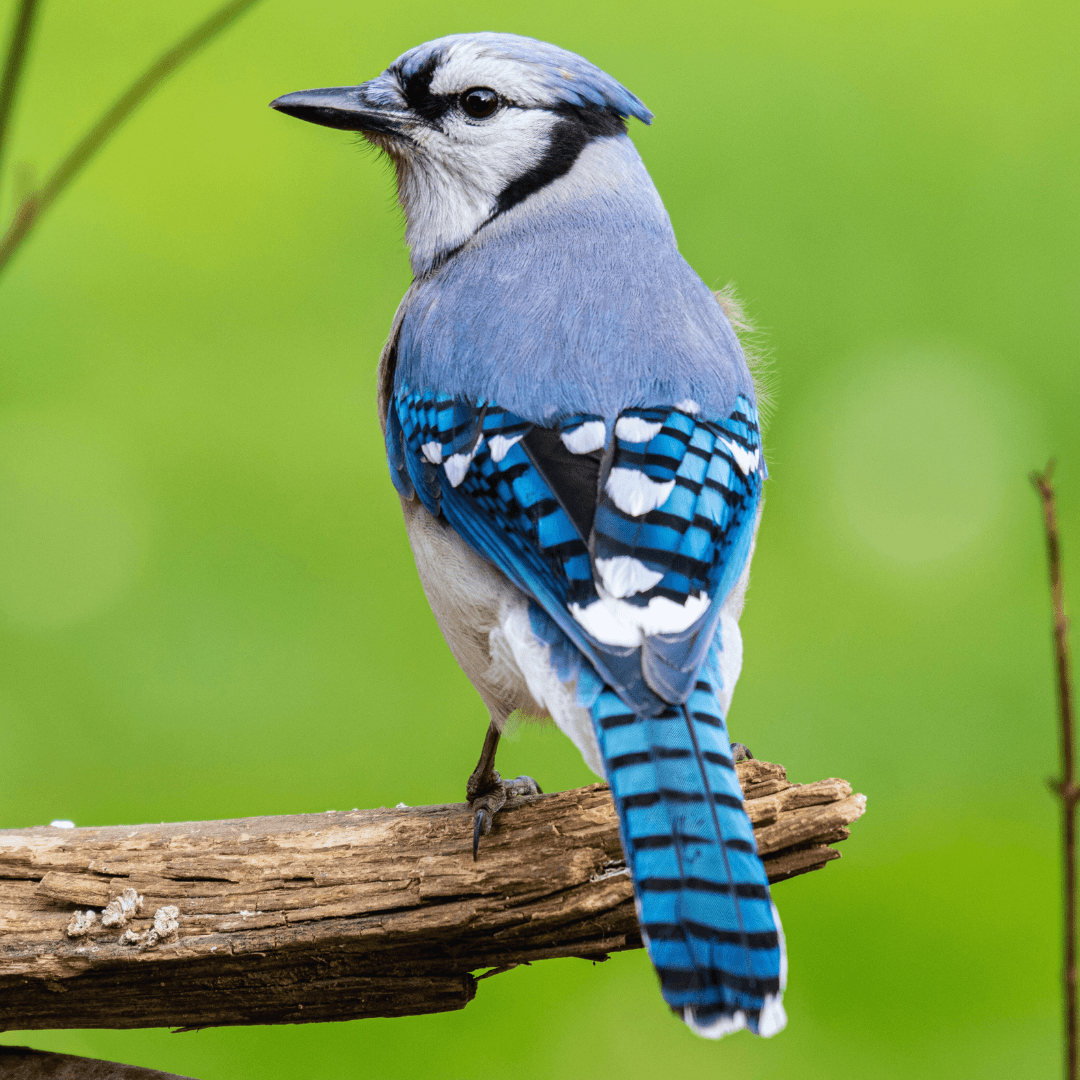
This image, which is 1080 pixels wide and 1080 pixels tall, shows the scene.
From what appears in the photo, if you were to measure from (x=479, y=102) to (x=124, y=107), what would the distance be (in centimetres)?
115

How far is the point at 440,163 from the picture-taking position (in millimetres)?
2199

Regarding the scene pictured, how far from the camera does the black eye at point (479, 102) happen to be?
2152 millimetres

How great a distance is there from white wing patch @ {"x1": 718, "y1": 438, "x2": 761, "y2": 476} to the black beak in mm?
892

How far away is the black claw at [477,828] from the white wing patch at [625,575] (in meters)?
0.47

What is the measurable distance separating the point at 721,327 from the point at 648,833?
95cm

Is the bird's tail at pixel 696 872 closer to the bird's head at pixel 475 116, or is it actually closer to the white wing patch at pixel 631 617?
the white wing patch at pixel 631 617

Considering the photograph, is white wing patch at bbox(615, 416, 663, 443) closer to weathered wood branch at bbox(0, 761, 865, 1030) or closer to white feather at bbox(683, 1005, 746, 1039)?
weathered wood branch at bbox(0, 761, 865, 1030)

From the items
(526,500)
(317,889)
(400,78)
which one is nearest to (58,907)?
(317,889)

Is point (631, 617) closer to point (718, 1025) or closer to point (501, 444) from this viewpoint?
point (501, 444)

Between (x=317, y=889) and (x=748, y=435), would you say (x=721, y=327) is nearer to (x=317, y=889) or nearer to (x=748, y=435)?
(x=748, y=435)

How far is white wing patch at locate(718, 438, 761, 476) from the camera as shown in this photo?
174 cm

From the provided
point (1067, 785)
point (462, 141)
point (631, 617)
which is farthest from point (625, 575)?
point (462, 141)

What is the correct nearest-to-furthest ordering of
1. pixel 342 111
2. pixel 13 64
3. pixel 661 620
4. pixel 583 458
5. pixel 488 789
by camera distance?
pixel 13 64 → pixel 661 620 → pixel 583 458 → pixel 488 789 → pixel 342 111

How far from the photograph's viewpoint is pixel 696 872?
134cm
